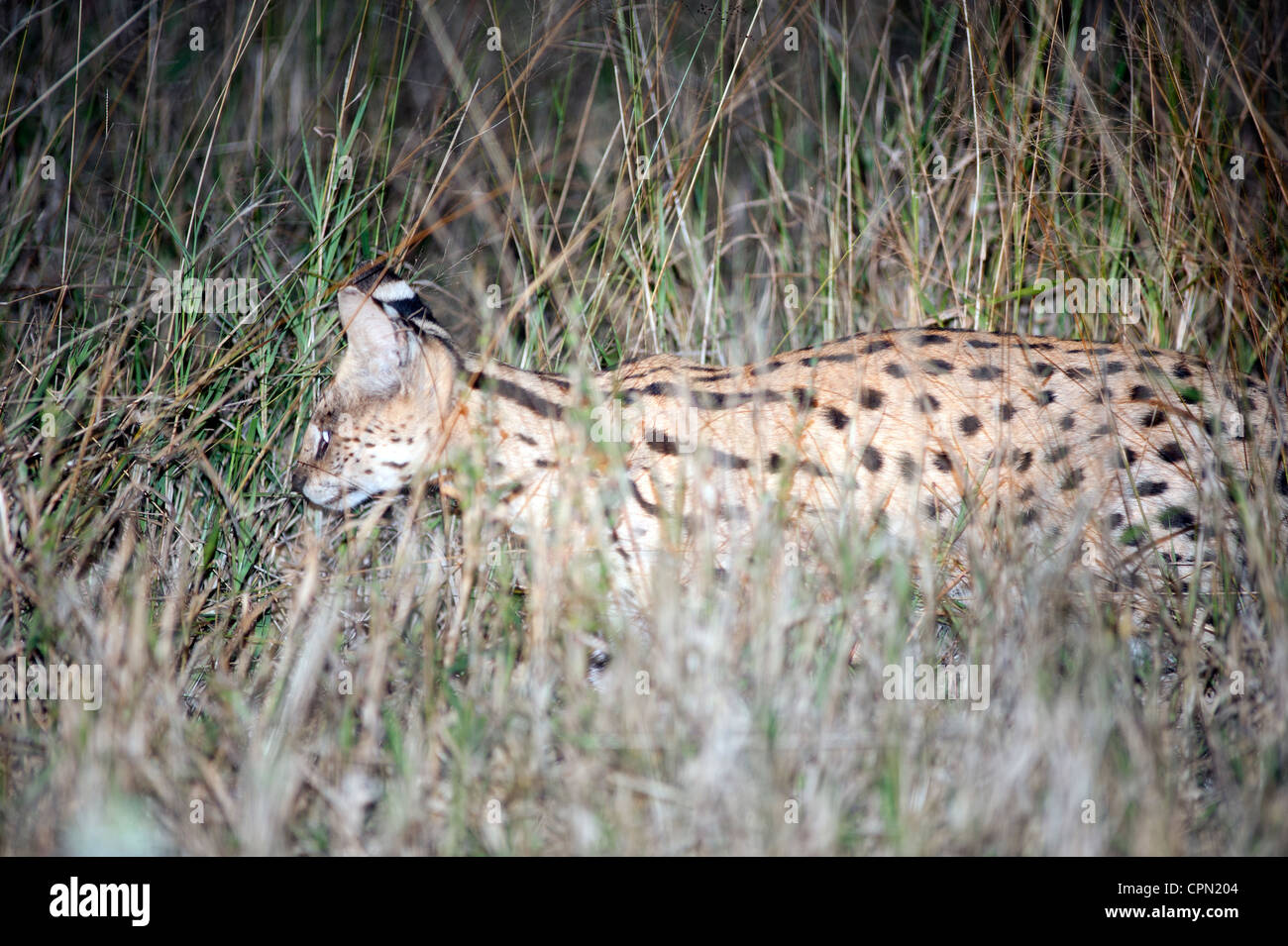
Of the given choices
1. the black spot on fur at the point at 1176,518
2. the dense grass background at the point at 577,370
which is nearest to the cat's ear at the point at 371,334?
the dense grass background at the point at 577,370

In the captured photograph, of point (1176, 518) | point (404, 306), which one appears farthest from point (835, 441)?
point (404, 306)

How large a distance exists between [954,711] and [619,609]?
94 centimetres

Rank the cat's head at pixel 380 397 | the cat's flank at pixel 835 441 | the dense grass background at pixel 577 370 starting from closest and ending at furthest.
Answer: the dense grass background at pixel 577 370
the cat's flank at pixel 835 441
the cat's head at pixel 380 397

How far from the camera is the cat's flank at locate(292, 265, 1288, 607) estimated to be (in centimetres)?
357

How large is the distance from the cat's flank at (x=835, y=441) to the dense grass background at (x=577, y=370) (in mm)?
202

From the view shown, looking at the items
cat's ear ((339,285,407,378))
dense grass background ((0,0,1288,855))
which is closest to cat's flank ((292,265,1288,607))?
cat's ear ((339,285,407,378))

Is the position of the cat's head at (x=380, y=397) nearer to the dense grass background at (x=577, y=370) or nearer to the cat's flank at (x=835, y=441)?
the cat's flank at (x=835, y=441)

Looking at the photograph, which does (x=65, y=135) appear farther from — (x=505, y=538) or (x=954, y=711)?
(x=954, y=711)

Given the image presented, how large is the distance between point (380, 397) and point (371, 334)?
22 cm

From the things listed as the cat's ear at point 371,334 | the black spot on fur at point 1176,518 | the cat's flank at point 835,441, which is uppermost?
the cat's ear at point 371,334

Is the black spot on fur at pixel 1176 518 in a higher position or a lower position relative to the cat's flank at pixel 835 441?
lower

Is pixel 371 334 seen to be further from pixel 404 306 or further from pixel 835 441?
pixel 835 441

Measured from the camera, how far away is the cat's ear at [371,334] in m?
3.67

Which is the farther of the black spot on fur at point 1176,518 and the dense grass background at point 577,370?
the black spot on fur at point 1176,518
